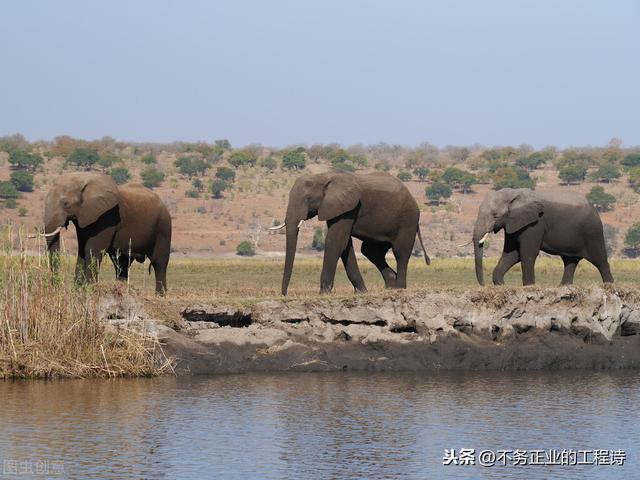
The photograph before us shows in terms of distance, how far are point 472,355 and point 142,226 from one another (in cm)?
694

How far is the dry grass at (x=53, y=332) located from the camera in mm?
20781

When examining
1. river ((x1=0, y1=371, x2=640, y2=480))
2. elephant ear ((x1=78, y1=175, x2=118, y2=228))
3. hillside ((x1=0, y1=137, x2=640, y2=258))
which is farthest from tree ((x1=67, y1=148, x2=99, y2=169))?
river ((x1=0, y1=371, x2=640, y2=480))

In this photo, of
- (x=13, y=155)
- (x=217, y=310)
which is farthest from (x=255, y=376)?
(x=13, y=155)

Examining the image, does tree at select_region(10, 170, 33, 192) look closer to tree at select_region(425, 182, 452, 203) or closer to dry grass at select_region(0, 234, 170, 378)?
tree at select_region(425, 182, 452, 203)

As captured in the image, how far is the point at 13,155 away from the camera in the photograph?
8269 cm

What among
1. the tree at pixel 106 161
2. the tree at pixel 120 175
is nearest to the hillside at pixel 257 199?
the tree at pixel 106 161

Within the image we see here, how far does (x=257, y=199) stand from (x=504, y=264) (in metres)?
54.5

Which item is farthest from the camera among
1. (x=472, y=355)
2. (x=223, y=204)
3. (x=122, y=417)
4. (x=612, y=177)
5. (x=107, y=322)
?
(x=612, y=177)

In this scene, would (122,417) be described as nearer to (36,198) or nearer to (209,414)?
(209,414)

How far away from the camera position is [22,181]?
247 feet

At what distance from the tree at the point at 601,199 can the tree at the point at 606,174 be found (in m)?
7.99

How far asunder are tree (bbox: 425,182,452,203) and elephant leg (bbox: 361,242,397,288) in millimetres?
55766

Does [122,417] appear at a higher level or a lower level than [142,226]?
lower

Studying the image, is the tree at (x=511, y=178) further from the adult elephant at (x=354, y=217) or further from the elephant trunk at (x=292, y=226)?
the elephant trunk at (x=292, y=226)
